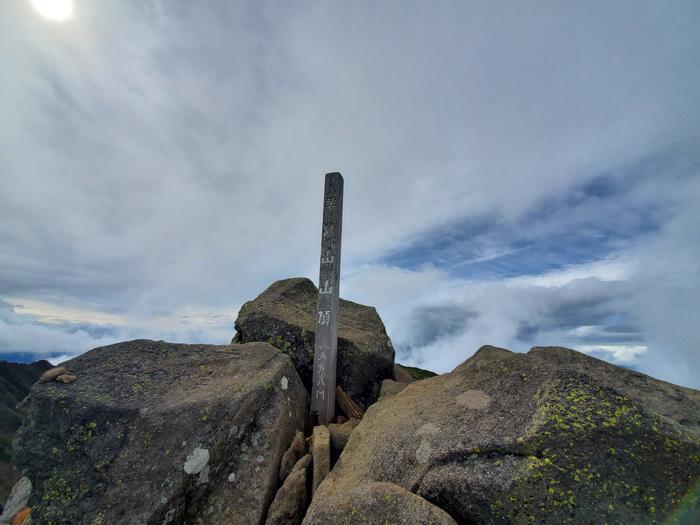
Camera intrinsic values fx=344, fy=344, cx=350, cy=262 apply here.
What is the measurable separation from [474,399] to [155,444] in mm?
6326

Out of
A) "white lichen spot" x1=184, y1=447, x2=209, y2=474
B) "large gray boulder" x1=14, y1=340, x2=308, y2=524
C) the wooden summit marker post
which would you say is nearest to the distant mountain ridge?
"large gray boulder" x1=14, y1=340, x2=308, y2=524

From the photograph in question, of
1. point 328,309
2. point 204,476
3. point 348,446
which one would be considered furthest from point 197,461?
point 328,309

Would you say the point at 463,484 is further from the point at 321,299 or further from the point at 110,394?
the point at 110,394

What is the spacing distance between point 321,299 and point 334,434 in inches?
160

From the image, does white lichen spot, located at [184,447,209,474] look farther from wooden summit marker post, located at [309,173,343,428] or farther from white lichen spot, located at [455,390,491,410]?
white lichen spot, located at [455,390,491,410]

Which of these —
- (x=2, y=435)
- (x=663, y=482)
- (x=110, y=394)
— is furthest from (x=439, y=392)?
(x=2, y=435)

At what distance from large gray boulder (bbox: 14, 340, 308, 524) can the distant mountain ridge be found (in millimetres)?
100312

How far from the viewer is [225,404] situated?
7.55m

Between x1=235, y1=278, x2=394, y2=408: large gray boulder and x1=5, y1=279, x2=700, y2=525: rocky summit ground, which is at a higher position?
x1=235, y1=278, x2=394, y2=408: large gray boulder

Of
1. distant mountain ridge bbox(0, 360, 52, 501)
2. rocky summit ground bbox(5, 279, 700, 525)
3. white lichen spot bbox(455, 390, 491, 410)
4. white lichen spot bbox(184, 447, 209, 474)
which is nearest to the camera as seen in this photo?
rocky summit ground bbox(5, 279, 700, 525)

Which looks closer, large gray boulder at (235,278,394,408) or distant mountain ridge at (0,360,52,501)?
large gray boulder at (235,278,394,408)

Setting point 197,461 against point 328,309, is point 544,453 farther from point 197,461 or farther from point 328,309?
point 328,309

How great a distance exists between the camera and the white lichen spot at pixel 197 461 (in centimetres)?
670

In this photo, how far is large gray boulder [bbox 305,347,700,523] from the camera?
439 cm
